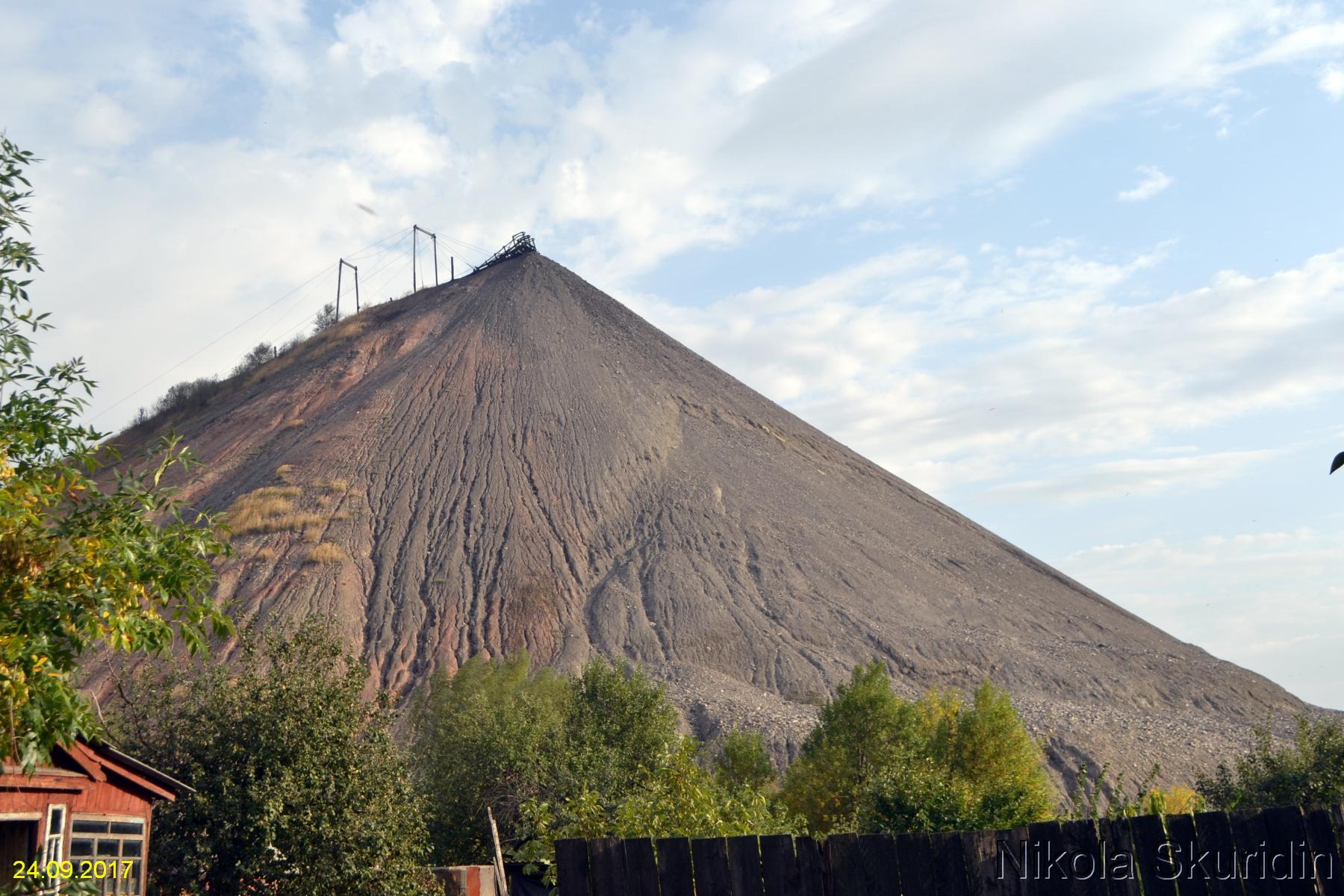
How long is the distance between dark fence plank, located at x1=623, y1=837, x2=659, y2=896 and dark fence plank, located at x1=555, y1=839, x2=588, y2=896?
0.36m

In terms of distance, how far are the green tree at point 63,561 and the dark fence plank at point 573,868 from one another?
108 inches

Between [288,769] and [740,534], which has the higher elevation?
[740,534]

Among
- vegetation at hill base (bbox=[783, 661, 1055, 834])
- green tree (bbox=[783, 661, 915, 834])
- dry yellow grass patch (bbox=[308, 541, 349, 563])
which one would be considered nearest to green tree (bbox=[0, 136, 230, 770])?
vegetation at hill base (bbox=[783, 661, 1055, 834])

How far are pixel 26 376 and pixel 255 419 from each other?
7316 centimetres

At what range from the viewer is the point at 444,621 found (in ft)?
181

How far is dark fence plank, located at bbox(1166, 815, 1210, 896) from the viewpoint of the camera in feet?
16.7

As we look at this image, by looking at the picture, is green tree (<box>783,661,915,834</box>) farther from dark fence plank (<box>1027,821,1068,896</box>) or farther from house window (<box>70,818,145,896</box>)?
dark fence plank (<box>1027,821,1068,896</box>)

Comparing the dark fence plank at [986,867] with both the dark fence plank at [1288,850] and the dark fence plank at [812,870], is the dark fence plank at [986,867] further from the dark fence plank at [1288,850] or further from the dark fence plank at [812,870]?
the dark fence plank at [1288,850]

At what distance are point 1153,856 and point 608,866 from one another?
3471 mm

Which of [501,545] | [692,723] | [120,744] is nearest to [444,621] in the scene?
[501,545]

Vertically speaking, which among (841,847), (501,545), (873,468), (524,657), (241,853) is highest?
(873,468)

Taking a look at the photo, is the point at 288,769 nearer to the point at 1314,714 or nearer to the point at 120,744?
the point at 120,744

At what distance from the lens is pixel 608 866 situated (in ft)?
23.5

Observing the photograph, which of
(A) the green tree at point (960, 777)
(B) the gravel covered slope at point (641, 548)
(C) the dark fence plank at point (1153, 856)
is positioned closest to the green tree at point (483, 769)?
(A) the green tree at point (960, 777)
